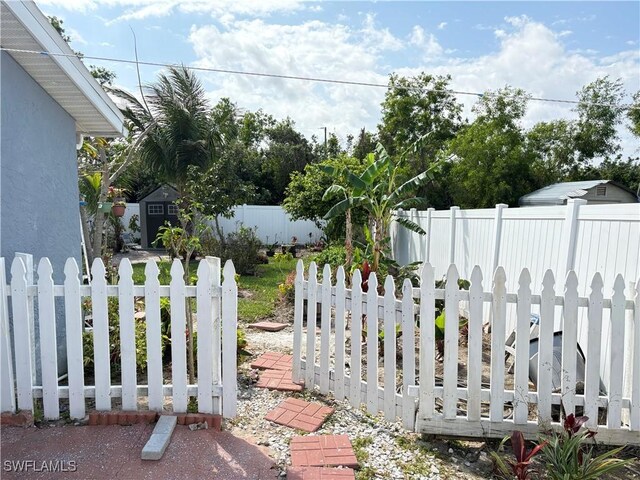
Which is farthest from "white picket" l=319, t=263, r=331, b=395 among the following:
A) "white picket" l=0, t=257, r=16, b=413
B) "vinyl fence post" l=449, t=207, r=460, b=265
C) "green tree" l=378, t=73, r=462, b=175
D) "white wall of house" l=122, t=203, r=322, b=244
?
"green tree" l=378, t=73, r=462, b=175

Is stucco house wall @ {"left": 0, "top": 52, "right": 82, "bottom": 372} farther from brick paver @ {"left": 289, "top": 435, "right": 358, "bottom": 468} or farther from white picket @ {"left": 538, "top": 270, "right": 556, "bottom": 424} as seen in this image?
white picket @ {"left": 538, "top": 270, "right": 556, "bottom": 424}

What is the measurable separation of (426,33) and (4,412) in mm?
6439

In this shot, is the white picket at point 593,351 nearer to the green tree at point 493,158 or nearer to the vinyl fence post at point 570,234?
the vinyl fence post at point 570,234

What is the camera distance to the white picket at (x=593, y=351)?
2.91m

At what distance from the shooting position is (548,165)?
18.9 metres

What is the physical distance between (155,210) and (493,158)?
15.0 meters

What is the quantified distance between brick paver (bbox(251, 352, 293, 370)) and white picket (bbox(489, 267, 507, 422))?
2.16 meters

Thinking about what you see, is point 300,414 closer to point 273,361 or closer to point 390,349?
point 390,349

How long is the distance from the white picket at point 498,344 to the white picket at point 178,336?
7.58 feet

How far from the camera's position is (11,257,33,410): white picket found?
10.0 feet

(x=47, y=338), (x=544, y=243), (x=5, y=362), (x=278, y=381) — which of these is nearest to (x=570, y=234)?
(x=544, y=243)

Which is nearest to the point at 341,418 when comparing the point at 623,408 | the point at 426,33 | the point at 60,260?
the point at 623,408

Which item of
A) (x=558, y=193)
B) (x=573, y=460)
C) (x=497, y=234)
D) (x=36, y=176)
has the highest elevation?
(x=36, y=176)

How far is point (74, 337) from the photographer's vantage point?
3.13m
